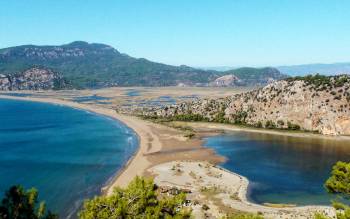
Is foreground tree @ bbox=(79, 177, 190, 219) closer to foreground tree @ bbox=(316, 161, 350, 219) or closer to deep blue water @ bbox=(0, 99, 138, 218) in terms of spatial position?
foreground tree @ bbox=(316, 161, 350, 219)

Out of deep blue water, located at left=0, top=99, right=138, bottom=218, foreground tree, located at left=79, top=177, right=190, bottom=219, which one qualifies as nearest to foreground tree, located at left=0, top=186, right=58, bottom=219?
foreground tree, located at left=79, top=177, right=190, bottom=219

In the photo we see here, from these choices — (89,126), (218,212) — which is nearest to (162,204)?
(218,212)

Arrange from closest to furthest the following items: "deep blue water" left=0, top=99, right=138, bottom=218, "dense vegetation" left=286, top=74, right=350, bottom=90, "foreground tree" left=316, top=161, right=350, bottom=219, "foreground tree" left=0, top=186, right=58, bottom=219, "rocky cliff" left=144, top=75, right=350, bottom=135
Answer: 1. "foreground tree" left=0, top=186, right=58, bottom=219
2. "foreground tree" left=316, top=161, right=350, bottom=219
3. "deep blue water" left=0, top=99, right=138, bottom=218
4. "rocky cliff" left=144, top=75, right=350, bottom=135
5. "dense vegetation" left=286, top=74, right=350, bottom=90

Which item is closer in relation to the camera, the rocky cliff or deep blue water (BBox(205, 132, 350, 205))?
deep blue water (BBox(205, 132, 350, 205))

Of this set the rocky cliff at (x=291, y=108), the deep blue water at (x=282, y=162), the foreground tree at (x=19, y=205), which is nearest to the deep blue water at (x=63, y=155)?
the deep blue water at (x=282, y=162)

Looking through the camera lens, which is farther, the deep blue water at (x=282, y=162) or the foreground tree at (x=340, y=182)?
the deep blue water at (x=282, y=162)

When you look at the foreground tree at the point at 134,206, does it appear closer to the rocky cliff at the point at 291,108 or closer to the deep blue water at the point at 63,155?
the deep blue water at the point at 63,155
